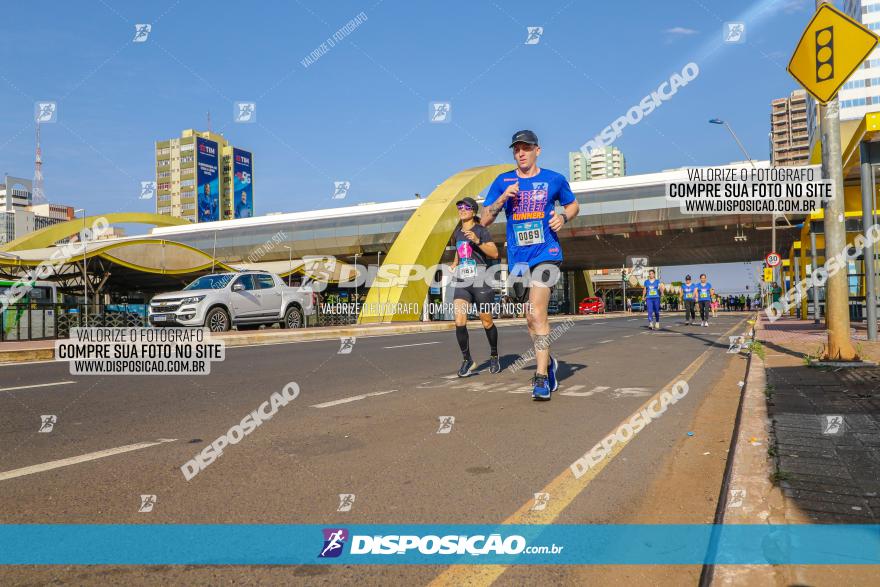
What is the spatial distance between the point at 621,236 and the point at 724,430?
144 feet

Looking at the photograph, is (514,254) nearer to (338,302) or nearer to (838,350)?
(838,350)

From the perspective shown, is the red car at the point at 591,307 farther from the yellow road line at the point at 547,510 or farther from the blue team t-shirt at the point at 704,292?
the yellow road line at the point at 547,510

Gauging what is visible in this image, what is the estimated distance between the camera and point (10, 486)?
319 cm

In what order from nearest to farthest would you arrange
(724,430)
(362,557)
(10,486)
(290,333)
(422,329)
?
(362,557), (10,486), (724,430), (290,333), (422,329)

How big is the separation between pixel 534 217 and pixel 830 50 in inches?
191

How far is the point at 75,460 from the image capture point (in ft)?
12.2

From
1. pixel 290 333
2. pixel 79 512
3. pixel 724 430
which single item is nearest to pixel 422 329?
pixel 290 333

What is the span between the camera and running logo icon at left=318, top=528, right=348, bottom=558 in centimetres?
242

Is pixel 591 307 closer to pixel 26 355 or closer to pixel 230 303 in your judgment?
pixel 230 303

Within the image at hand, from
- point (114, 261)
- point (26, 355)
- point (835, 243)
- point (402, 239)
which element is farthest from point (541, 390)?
point (402, 239)

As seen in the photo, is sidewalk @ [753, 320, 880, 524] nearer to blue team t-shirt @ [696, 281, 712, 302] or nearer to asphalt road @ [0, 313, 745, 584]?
asphalt road @ [0, 313, 745, 584]

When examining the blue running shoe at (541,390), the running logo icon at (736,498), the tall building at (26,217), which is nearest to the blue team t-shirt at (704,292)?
the blue running shoe at (541,390)

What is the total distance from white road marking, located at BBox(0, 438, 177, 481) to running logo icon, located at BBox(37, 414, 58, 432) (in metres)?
0.97

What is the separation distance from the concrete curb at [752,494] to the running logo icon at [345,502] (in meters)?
1.55
